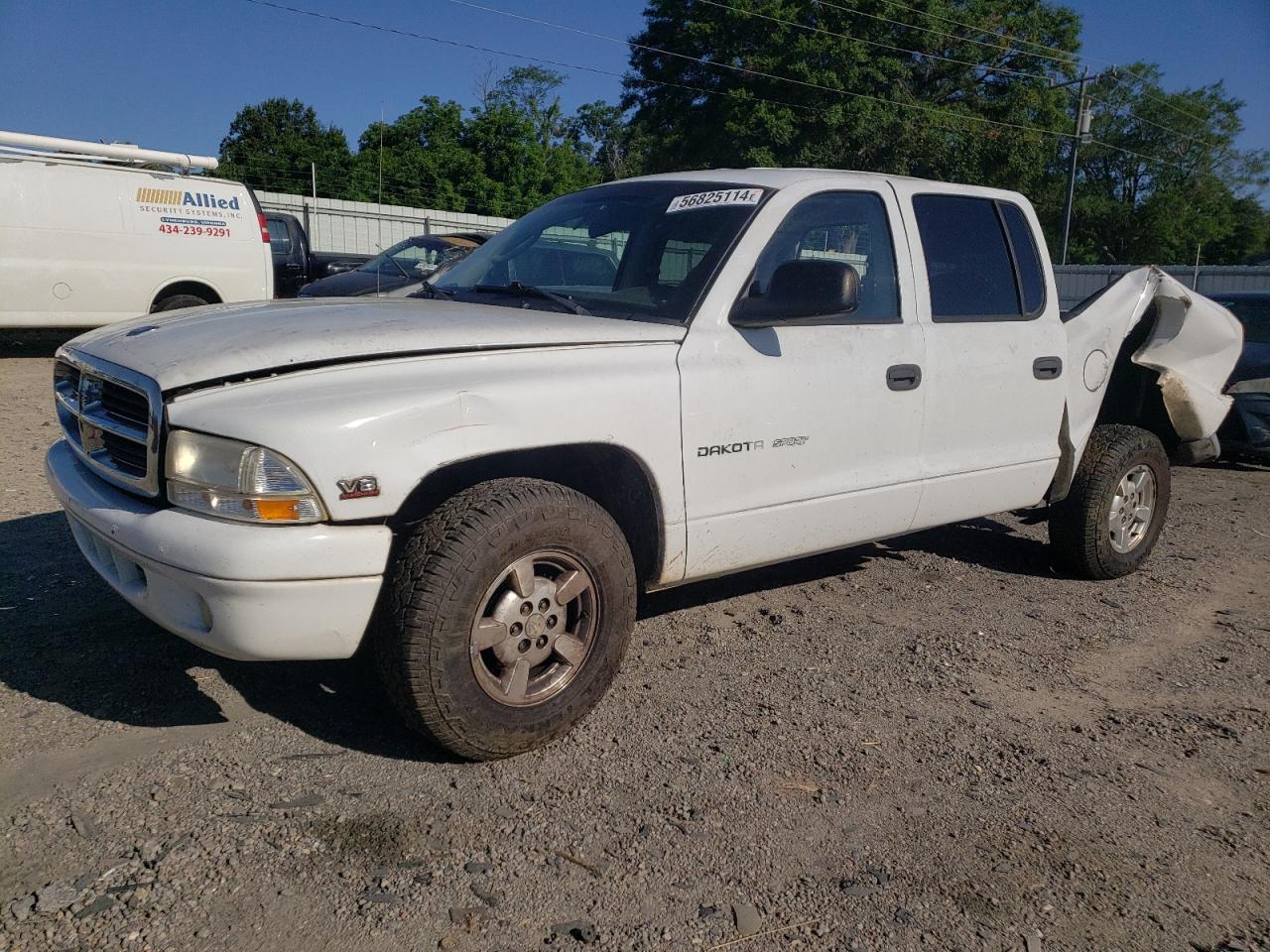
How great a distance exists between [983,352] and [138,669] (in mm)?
3536

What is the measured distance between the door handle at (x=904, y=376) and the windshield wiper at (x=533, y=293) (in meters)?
1.22

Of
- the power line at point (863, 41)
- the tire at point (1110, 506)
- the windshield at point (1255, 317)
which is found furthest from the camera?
the power line at point (863, 41)

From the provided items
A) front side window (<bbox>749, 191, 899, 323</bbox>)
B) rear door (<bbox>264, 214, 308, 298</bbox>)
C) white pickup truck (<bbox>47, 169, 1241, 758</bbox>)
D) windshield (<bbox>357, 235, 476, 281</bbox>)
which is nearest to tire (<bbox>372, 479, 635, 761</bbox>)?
white pickup truck (<bbox>47, 169, 1241, 758</bbox>)

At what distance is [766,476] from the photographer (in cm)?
359

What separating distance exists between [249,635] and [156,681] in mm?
1058

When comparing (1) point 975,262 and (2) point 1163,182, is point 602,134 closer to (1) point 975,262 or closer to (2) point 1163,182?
(2) point 1163,182

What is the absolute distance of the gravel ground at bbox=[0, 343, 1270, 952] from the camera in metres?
2.36

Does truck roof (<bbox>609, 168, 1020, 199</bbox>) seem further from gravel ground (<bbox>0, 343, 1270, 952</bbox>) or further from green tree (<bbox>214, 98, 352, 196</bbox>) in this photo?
green tree (<bbox>214, 98, 352, 196</bbox>)

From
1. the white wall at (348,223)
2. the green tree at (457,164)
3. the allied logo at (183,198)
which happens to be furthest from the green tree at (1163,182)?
the allied logo at (183,198)

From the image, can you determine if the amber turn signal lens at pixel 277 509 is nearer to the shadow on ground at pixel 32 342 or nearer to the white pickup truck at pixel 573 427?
the white pickup truck at pixel 573 427

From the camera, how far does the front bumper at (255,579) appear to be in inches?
103

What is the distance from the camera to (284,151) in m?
50.2

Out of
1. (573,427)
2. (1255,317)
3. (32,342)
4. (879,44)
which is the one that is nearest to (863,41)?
(879,44)

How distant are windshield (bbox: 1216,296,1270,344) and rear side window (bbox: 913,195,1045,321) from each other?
260 inches
